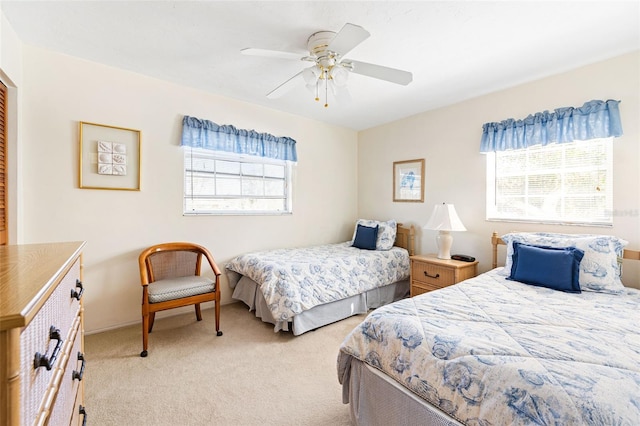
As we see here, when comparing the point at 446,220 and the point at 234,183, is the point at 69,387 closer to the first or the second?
the point at 234,183

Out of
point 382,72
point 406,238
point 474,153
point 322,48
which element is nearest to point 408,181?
point 406,238

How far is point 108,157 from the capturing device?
8.51ft

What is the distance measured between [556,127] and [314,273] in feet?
8.75

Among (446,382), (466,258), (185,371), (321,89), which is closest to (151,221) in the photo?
(185,371)

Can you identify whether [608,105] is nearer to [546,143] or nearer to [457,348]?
[546,143]

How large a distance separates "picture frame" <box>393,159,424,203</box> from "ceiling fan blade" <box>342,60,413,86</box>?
183 cm

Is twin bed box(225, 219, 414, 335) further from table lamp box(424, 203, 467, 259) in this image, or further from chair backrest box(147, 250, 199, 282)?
table lamp box(424, 203, 467, 259)

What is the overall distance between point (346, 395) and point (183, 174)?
8.69 ft

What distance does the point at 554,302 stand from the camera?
68.6 inches

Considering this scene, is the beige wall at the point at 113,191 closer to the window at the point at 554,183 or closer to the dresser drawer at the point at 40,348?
the dresser drawer at the point at 40,348

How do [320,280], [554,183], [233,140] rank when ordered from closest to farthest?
[554,183] → [320,280] → [233,140]

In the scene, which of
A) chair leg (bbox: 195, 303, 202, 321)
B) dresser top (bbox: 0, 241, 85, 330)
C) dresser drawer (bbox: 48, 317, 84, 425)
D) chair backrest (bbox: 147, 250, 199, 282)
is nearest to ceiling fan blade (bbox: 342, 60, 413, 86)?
dresser top (bbox: 0, 241, 85, 330)

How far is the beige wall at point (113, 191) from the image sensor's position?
2312mm

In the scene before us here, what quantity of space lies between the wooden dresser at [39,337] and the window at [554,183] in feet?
11.5
